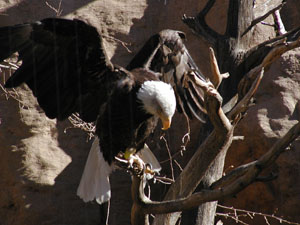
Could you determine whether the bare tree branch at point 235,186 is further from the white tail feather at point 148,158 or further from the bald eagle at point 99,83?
the white tail feather at point 148,158

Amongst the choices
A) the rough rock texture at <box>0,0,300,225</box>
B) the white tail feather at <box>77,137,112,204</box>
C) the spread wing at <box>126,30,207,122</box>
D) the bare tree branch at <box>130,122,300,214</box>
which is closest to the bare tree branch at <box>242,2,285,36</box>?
the spread wing at <box>126,30,207,122</box>

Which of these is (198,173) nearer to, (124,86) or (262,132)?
(124,86)

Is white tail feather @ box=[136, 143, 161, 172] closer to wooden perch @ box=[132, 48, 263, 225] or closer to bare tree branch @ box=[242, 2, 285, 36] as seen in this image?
wooden perch @ box=[132, 48, 263, 225]

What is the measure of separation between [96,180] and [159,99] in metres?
0.69

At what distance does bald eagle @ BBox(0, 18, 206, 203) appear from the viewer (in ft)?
9.68

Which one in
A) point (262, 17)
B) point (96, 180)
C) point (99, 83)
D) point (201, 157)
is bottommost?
point (96, 180)

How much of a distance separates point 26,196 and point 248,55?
2220 millimetres

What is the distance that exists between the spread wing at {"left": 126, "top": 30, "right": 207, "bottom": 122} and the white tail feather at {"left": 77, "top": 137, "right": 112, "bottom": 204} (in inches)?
23.2

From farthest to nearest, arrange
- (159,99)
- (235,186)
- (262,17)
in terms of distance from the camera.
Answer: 1. (262,17)
2. (159,99)
3. (235,186)

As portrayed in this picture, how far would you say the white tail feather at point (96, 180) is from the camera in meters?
3.26

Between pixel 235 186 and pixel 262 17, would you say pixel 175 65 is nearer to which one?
pixel 262 17

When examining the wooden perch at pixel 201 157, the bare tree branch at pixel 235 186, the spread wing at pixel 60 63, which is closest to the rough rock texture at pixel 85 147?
the spread wing at pixel 60 63

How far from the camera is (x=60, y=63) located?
3035mm

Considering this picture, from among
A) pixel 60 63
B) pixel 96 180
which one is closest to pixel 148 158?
pixel 96 180
